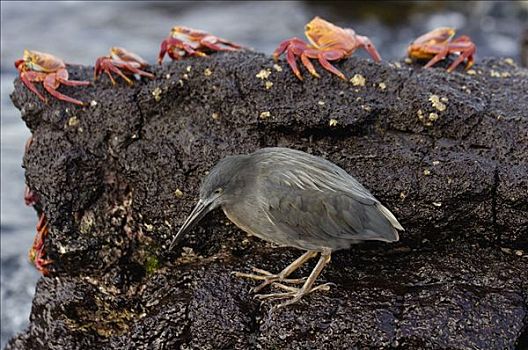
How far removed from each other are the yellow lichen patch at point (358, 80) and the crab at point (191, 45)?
940 millimetres

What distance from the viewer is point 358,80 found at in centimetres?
470

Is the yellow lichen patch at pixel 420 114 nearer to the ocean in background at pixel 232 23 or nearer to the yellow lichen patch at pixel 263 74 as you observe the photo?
the yellow lichen patch at pixel 263 74

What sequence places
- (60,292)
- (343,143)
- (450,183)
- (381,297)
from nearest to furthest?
(381,297)
(450,183)
(343,143)
(60,292)

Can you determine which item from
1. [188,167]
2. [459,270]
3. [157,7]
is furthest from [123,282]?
[157,7]

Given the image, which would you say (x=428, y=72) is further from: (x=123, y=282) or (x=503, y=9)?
(x=503, y=9)

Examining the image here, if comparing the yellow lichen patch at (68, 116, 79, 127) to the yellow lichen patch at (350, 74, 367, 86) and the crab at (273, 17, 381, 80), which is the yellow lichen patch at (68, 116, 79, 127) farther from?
the yellow lichen patch at (350, 74, 367, 86)

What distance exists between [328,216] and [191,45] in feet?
5.85

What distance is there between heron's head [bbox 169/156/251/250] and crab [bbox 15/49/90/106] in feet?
4.27

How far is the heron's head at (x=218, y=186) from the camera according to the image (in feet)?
13.1

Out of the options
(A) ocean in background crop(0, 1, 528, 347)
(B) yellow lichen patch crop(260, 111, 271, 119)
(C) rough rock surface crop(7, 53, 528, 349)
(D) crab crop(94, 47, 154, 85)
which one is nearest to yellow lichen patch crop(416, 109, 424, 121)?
(C) rough rock surface crop(7, 53, 528, 349)

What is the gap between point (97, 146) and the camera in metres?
4.69

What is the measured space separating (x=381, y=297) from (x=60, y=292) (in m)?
2.18

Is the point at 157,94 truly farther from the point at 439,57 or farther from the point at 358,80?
the point at 439,57

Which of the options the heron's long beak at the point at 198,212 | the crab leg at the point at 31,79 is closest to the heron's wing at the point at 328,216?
the heron's long beak at the point at 198,212
